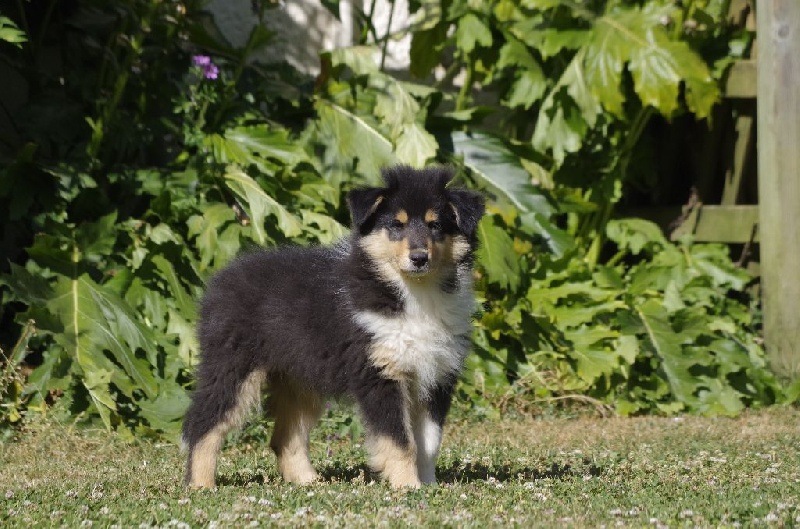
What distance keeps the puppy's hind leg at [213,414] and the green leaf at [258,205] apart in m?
2.13

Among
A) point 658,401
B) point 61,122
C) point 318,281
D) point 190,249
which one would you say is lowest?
point 658,401

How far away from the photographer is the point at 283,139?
8.86 m

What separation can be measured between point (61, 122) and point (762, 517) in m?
5.93

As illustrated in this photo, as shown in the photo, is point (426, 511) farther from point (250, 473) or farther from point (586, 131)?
point (586, 131)

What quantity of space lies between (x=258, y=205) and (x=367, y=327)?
120 inches

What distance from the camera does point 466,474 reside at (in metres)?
6.11

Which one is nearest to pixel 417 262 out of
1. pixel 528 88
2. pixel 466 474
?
pixel 466 474

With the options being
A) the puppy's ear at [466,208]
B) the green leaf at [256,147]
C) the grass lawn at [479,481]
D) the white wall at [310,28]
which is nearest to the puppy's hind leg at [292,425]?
the grass lawn at [479,481]

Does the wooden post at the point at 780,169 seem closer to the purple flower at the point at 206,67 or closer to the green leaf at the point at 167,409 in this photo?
the purple flower at the point at 206,67

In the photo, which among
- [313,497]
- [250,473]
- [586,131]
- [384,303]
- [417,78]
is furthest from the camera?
[417,78]

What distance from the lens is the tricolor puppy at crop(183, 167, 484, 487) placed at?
540cm

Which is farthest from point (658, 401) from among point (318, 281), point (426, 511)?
point (426, 511)

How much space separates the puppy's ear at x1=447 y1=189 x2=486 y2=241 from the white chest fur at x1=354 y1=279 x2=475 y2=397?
0.91 feet

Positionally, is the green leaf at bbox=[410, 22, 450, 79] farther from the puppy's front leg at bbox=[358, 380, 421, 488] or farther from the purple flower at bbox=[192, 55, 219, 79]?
the puppy's front leg at bbox=[358, 380, 421, 488]
